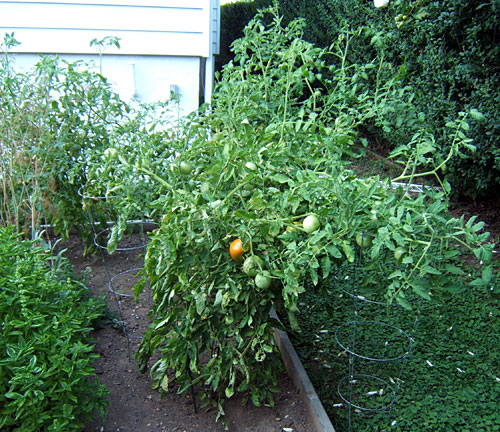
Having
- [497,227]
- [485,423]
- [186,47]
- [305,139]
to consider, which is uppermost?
[186,47]

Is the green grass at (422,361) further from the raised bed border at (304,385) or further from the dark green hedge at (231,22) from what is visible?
the dark green hedge at (231,22)

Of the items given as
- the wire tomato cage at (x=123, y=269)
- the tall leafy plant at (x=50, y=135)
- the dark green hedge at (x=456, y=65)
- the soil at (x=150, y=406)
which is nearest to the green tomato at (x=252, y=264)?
the soil at (x=150, y=406)

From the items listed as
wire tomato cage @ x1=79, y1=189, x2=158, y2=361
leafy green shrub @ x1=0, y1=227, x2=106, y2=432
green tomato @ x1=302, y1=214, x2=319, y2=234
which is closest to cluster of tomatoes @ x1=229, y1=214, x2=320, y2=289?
green tomato @ x1=302, y1=214, x2=319, y2=234

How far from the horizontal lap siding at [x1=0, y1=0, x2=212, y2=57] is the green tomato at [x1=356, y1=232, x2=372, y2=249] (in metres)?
4.79

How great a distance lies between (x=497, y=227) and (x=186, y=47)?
4208mm

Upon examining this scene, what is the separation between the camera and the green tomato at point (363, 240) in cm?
206

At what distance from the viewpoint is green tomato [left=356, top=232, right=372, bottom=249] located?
6.76ft

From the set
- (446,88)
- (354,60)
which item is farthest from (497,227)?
(354,60)

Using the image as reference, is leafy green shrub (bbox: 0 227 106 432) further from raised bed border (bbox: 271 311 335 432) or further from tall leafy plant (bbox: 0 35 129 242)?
tall leafy plant (bbox: 0 35 129 242)

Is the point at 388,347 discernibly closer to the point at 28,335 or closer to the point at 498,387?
the point at 498,387

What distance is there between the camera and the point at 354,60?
7.51 meters

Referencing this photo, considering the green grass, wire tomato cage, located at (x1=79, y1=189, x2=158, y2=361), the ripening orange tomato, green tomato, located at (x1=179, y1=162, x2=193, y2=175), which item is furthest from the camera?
wire tomato cage, located at (x1=79, y1=189, x2=158, y2=361)

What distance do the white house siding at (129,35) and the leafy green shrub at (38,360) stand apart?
13.7 ft

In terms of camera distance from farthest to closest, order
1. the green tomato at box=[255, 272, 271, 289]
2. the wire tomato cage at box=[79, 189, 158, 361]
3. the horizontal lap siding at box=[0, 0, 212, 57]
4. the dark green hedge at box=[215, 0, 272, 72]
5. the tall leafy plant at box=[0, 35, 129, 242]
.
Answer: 1. the dark green hedge at box=[215, 0, 272, 72]
2. the horizontal lap siding at box=[0, 0, 212, 57]
3. the tall leafy plant at box=[0, 35, 129, 242]
4. the wire tomato cage at box=[79, 189, 158, 361]
5. the green tomato at box=[255, 272, 271, 289]
